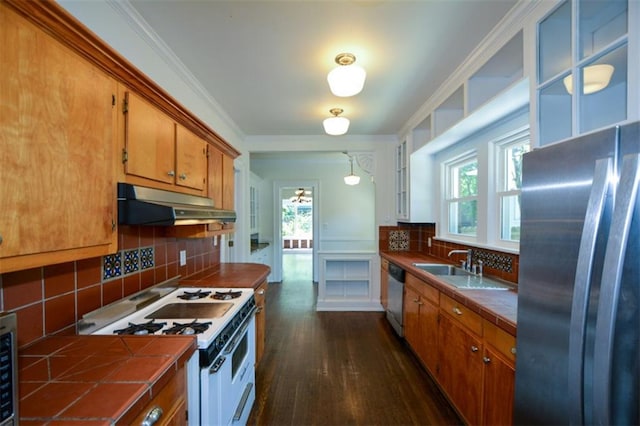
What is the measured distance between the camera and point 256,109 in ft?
10.1

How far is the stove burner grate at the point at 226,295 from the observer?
1.87m

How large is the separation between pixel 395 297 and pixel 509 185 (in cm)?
165

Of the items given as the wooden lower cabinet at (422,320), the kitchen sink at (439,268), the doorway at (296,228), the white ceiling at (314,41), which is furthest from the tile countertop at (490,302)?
the doorway at (296,228)

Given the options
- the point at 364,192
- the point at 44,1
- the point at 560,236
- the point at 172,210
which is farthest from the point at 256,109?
the point at 364,192

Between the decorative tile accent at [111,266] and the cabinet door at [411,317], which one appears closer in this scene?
the decorative tile accent at [111,266]

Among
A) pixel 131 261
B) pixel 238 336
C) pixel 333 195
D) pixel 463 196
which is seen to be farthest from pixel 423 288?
pixel 333 195

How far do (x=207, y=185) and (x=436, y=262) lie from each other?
2.50 metres

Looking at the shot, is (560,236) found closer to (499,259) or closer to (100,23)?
(499,259)

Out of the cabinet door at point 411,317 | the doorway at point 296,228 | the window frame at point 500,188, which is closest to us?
the window frame at point 500,188

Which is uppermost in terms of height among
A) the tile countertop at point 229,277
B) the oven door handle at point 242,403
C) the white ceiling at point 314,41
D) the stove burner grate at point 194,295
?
the white ceiling at point 314,41

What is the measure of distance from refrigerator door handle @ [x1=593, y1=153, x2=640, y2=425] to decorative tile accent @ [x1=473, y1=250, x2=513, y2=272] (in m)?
1.45

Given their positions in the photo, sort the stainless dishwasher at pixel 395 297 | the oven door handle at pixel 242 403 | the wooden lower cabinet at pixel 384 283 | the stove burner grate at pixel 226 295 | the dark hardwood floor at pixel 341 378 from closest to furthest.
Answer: the oven door handle at pixel 242 403
the stove burner grate at pixel 226 295
the dark hardwood floor at pixel 341 378
the stainless dishwasher at pixel 395 297
the wooden lower cabinet at pixel 384 283

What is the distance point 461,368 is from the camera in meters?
1.80

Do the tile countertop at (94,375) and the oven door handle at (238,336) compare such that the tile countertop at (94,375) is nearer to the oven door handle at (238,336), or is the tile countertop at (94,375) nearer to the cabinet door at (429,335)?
the oven door handle at (238,336)
